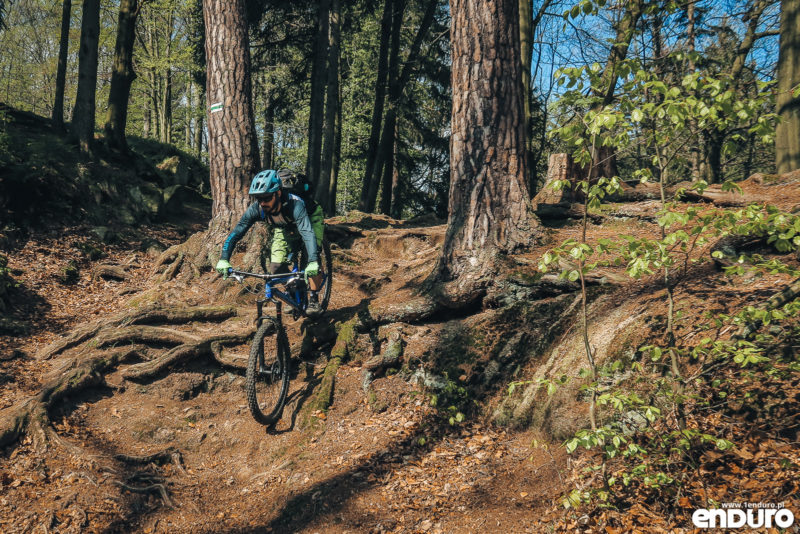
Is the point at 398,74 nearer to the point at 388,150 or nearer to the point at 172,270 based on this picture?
the point at 388,150

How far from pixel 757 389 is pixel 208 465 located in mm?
5208

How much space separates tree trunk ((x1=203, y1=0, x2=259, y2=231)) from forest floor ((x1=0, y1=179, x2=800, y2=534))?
1.65 m

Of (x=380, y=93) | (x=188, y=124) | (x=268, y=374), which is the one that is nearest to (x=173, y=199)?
(x=380, y=93)

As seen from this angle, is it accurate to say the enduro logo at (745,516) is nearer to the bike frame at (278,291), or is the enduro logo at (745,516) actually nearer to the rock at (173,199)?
the bike frame at (278,291)

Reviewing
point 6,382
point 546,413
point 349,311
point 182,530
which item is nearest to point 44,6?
point 6,382

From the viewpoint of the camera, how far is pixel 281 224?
225 inches

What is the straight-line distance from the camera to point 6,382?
5.79 m

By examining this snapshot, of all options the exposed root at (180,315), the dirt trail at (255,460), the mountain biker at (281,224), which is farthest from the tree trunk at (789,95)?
the exposed root at (180,315)


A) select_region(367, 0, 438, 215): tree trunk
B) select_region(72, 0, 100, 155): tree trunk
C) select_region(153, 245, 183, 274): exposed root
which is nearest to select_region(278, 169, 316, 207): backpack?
select_region(153, 245, 183, 274): exposed root

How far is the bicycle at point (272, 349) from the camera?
5.13m

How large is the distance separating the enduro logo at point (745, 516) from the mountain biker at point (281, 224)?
3.68 m

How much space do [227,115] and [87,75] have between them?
681 centimetres

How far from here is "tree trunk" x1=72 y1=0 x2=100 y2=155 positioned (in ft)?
38.8

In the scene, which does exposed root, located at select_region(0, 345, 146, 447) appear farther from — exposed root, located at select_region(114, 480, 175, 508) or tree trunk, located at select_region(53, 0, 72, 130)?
tree trunk, located at select_region(53, 0, 72, 130)
